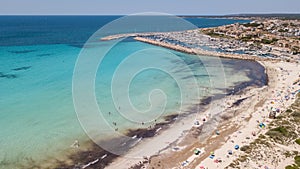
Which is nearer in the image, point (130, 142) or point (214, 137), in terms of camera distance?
point (130, 142)

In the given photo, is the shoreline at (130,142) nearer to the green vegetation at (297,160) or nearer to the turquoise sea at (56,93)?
the turquoise sea at (56,93)

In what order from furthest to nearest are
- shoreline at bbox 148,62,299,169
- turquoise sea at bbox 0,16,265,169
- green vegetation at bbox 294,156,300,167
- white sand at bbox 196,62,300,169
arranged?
turquoise sea at bbox 0,16,265,169, shoreline at bbox 148,62,299,169, white sand at bbox 196,62,300,169, green vegetation at bbox 294,156,300,167

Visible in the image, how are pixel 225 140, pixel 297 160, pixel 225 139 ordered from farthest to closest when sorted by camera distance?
pixel 225 139 < pixel 225 140 < pixel 297 160

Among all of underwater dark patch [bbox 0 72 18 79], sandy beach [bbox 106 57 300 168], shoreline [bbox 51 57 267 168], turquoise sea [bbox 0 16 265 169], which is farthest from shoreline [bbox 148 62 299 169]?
underwater dark patch [bbox 0 72 18 79]

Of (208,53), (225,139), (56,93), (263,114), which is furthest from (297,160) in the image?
(208,53)

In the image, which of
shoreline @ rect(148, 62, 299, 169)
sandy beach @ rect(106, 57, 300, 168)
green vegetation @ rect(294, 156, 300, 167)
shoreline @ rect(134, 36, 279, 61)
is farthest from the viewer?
shoreline @ rect(134, 36, 279, 61)

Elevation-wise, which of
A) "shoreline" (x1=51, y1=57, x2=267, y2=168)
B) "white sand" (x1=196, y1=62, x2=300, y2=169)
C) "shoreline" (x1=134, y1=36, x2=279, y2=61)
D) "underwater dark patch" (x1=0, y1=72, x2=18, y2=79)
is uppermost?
"shoreline" (x1=134, y1=36, x2=279, y2=61)

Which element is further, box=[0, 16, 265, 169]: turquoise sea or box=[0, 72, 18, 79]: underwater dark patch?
box=[0, 72, 18, 79]: underwater dark patch

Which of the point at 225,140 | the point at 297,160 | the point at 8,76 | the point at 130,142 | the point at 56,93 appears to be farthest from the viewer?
the point at 8,76

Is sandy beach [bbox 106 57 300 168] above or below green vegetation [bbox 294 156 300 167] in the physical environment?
below

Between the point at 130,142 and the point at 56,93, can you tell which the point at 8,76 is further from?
the point at 130,142

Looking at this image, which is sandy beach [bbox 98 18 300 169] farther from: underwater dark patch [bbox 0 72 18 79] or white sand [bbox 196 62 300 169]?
underwater dark patch [bbox 0 72 18 79]

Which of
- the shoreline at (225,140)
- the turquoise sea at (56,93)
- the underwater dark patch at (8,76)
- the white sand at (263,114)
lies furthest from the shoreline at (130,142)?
the underwater dark patch at (8,76)
